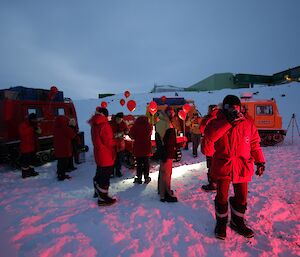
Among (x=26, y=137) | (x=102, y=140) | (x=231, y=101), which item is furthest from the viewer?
(x=26, y=137)

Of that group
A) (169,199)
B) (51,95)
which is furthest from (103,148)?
(51,95)

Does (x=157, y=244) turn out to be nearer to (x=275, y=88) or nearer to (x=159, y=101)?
(x=159, y=101)

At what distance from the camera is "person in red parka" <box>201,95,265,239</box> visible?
307cm

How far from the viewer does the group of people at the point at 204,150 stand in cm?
311

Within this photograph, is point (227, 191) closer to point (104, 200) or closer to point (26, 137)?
point (104, 200)

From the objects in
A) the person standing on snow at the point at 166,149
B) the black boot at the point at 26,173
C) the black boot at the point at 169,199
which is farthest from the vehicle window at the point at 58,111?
the black boot at the point at 169,199

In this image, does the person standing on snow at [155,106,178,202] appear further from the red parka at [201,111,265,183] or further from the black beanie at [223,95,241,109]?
the black beanie at [223,95,241,109]

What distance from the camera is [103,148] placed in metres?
4.55

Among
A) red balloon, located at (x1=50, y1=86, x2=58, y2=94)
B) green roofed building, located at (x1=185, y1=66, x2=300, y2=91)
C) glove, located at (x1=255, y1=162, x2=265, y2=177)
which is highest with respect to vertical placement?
green roofed building, located at (x1=185, y1=66, x2=300, y2=91)

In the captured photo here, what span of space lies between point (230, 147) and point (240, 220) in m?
1.13

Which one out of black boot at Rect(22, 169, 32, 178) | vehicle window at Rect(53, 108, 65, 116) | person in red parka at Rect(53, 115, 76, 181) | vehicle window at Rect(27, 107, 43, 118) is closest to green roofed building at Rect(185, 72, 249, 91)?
vehicle window at Rect(53, 108, 65, 116)

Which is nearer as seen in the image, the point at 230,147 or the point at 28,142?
the point at 230,147

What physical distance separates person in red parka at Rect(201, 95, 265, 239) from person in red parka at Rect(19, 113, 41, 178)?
5.66m

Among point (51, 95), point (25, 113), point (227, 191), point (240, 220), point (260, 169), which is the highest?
point (51, 95)
